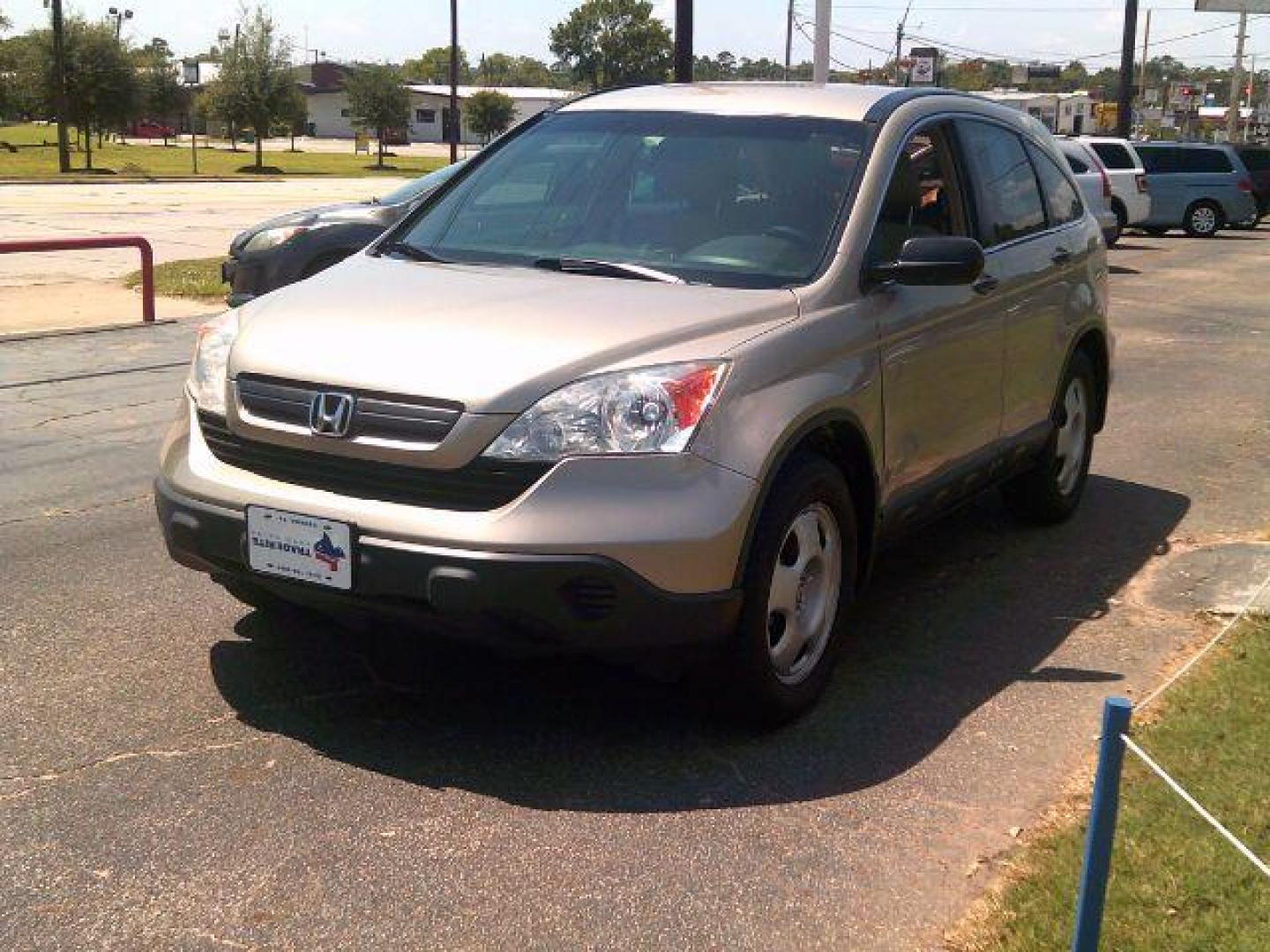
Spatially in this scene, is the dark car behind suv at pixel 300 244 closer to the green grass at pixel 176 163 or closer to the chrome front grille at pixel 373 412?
the chrome front grille at pixel 373 412

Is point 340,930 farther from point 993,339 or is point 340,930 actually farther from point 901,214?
point 993,339

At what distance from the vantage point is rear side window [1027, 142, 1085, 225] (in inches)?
246

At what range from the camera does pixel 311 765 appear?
391cm

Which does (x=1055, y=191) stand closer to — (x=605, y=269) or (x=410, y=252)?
(x=605, y=269)

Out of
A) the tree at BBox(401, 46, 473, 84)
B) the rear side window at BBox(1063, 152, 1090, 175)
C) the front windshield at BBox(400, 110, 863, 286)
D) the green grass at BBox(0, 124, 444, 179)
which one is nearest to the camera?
the front windshield at BBox(400, 110, 863, 286)

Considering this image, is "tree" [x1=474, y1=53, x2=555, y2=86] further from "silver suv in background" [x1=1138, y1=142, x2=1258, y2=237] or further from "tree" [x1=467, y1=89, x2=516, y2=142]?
"silver suv in background" [x1=1138, y1=142, x2=1258, y2=237]

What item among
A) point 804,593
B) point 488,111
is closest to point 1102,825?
point 804,593

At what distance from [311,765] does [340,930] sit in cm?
84

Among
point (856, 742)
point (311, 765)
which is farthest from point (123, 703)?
point (856, 742)

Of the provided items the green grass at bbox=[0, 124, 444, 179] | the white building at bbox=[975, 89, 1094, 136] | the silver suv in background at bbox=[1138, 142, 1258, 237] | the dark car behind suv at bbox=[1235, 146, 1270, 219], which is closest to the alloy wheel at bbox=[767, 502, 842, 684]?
the silver suv in background at bbox=[1138, 142, 1258, 237]

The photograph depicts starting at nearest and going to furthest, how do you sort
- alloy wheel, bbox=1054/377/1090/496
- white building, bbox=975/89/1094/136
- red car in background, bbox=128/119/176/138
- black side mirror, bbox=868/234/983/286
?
black side mirror, bbox=868/234/983/286 → alloy wheel, bbox=1054/377/1090/496 → white building, bbox=975/89/1094/136 → red car in background, bbox=128/119/176/138

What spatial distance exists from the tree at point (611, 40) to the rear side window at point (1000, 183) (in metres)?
141

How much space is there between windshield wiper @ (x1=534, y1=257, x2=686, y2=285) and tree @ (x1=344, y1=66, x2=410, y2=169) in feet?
217

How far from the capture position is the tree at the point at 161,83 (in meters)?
60.2
